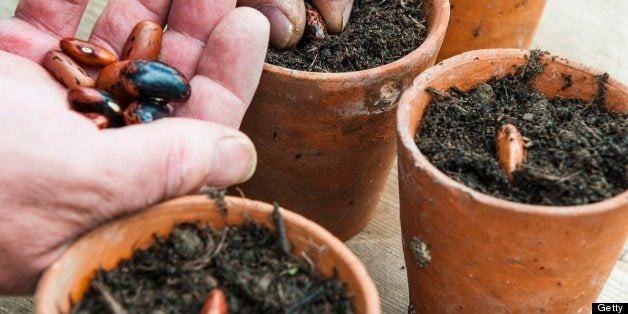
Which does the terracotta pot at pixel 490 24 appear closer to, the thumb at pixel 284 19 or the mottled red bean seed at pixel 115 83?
the thumb at pixel 284 19

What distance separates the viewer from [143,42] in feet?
4.51

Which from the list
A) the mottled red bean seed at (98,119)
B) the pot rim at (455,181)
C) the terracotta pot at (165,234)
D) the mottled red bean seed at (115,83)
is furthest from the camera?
the mottled red bean seed at (115,83)

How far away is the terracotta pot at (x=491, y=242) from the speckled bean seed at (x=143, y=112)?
41 cm

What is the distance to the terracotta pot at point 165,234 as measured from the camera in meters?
0.94

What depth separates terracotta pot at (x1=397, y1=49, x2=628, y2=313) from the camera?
1062mm

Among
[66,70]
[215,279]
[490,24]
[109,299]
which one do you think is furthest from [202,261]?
[490,24]

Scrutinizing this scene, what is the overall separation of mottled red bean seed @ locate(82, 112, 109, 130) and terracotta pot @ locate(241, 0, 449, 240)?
334 millimetres

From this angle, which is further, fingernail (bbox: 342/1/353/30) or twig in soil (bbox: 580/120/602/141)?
fingernail (bbox: 342/1/353/30)

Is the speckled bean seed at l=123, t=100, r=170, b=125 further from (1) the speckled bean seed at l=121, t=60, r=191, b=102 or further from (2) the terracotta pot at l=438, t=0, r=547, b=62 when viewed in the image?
(2) the terracotta pot at l=438, t=0, r=547, b=62

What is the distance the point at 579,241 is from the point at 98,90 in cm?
82

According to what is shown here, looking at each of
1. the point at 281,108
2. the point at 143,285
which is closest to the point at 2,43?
the point at 281,108

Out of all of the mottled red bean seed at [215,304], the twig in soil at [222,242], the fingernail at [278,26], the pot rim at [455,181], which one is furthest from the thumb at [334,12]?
the mottled red bean seed at [215,304]

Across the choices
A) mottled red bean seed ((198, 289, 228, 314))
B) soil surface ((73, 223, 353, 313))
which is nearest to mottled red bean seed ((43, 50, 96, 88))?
soil surface ((73, 223, 353, 313))

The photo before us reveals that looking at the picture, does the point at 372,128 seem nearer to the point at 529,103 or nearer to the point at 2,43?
the point at 529,103
